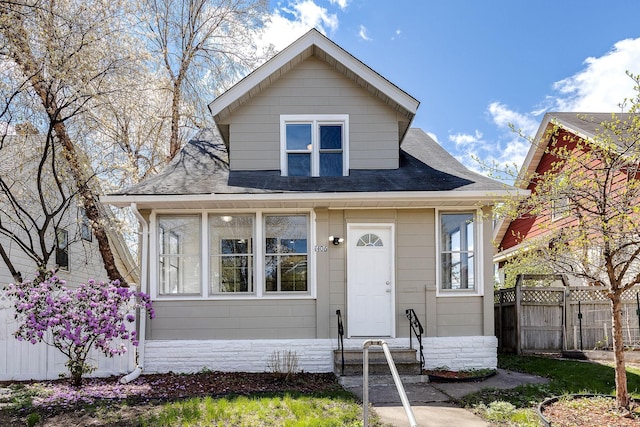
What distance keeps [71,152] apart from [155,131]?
328cm

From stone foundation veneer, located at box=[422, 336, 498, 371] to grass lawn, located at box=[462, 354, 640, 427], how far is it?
2.55 feet

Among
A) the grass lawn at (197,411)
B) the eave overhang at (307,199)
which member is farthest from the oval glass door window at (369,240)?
the grass lawn at (197,411)

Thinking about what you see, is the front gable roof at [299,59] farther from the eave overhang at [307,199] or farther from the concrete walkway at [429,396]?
the concrete walkway at [429,396]

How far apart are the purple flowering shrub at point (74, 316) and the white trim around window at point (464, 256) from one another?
16.9 feet

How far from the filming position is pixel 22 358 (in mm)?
7492

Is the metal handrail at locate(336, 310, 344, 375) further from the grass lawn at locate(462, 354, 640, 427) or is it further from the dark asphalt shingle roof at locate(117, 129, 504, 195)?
the dark asphalt shingle roof at locate(117, 129, 504, 195)

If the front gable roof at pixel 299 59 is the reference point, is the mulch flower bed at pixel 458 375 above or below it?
below

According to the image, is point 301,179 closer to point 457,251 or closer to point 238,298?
point 238,298

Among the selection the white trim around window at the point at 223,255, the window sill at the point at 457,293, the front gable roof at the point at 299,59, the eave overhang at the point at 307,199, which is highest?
the front gable roof at the point at 299,59

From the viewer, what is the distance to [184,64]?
43.3ft

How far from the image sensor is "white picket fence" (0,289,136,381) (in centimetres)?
746

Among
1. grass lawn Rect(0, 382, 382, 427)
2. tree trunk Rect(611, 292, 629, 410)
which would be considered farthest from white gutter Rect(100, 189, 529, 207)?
grass lawn Rect(0, 382, 382, 427)

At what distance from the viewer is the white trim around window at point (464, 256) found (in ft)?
26.3

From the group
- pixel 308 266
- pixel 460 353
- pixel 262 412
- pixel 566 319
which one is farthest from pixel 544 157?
pixel 262 412
